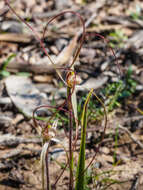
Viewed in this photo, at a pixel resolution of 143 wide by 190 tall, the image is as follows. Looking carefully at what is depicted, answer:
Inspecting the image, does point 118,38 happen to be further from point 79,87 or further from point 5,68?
point 79,87

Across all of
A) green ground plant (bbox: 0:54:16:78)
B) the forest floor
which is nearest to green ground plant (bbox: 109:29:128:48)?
the forest floor

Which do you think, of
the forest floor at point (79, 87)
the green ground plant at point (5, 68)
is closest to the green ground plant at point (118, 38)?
the forest floor at point (79, 87)

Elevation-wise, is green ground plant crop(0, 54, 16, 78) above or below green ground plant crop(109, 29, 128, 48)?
below

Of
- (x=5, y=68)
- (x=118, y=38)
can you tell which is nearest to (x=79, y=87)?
(x=5, y=68)

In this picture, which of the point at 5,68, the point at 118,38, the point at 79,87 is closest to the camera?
the point at 79,87

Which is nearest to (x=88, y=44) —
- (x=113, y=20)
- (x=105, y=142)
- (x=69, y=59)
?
(x=69, y=59)

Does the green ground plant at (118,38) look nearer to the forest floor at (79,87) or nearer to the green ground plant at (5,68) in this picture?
the forest floor at (79,87)

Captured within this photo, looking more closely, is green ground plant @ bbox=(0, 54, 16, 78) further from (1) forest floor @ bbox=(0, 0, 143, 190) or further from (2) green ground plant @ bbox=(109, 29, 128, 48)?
(2) green ground plant @ bbox=(109, 29, 128, 48)

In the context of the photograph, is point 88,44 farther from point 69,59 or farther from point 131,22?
point 131,22
